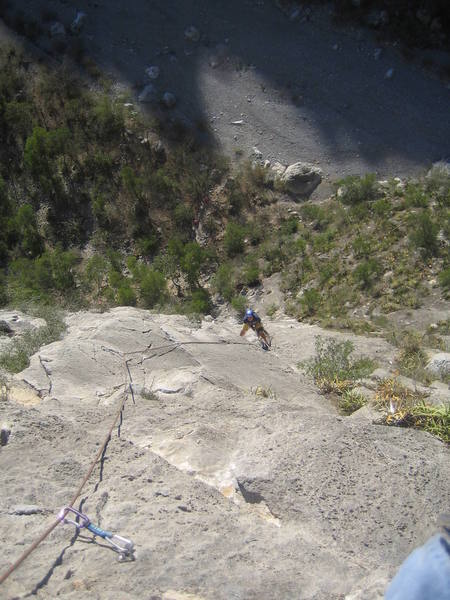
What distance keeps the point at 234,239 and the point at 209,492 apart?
1042 centimetres

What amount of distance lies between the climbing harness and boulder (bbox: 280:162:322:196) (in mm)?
12075

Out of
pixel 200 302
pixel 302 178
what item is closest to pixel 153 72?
pixel 302 178

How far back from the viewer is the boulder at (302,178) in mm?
13859

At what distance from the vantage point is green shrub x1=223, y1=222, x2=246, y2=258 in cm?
1355

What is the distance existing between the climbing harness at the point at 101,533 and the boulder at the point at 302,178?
12.1 metres

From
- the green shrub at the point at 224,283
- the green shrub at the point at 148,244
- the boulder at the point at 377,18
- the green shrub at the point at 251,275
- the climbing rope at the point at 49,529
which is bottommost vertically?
the green shrub at the point at 148,244

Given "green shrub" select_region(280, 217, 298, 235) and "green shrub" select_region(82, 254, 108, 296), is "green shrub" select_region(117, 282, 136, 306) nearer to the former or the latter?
"green shrub" select_region(82, 254, 108, 296)

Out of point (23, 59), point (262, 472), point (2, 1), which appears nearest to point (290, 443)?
point (262, 472)

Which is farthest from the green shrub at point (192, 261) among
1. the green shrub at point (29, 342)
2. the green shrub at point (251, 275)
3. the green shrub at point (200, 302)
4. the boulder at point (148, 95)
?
the boulder at point (148, 95)

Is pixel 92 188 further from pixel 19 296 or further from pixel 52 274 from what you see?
pixel 19 296

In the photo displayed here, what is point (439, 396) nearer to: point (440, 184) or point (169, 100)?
point (440, 184)

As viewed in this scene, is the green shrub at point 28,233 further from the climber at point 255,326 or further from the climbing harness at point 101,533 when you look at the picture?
the climbing harness at point 101,533

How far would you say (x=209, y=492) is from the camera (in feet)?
12.0

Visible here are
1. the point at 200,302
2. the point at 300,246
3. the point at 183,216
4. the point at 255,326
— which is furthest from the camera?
the point at 183,216
